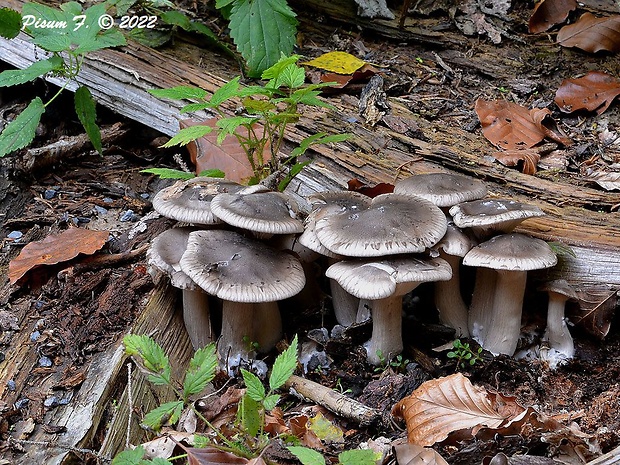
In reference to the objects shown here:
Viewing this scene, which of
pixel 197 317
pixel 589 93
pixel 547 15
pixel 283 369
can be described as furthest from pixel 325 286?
pixel 547 15

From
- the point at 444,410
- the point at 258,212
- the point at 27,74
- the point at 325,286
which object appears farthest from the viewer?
the point at 27,74

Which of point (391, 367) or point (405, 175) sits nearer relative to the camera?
point (391, 367)

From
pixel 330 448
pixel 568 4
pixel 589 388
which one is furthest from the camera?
pixel 568 4

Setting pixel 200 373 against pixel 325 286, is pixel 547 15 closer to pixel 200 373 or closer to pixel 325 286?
pixel 325 286

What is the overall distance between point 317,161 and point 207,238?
3.92ft

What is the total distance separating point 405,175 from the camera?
4.00m

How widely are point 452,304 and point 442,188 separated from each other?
648mm

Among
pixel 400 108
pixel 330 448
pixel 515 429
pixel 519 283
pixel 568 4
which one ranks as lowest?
pixel 330 448

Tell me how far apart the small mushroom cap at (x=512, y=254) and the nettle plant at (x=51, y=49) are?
8.62 ft

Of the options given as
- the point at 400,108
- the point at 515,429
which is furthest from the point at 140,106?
the point at 515,429

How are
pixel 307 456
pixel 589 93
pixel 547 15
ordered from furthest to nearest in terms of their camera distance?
pixel 547 15, pixel 589 93, pixel 307 456

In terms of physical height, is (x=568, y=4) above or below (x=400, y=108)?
above

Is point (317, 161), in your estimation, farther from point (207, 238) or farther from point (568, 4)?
point (568, 4)

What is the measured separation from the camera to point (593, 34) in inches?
213
